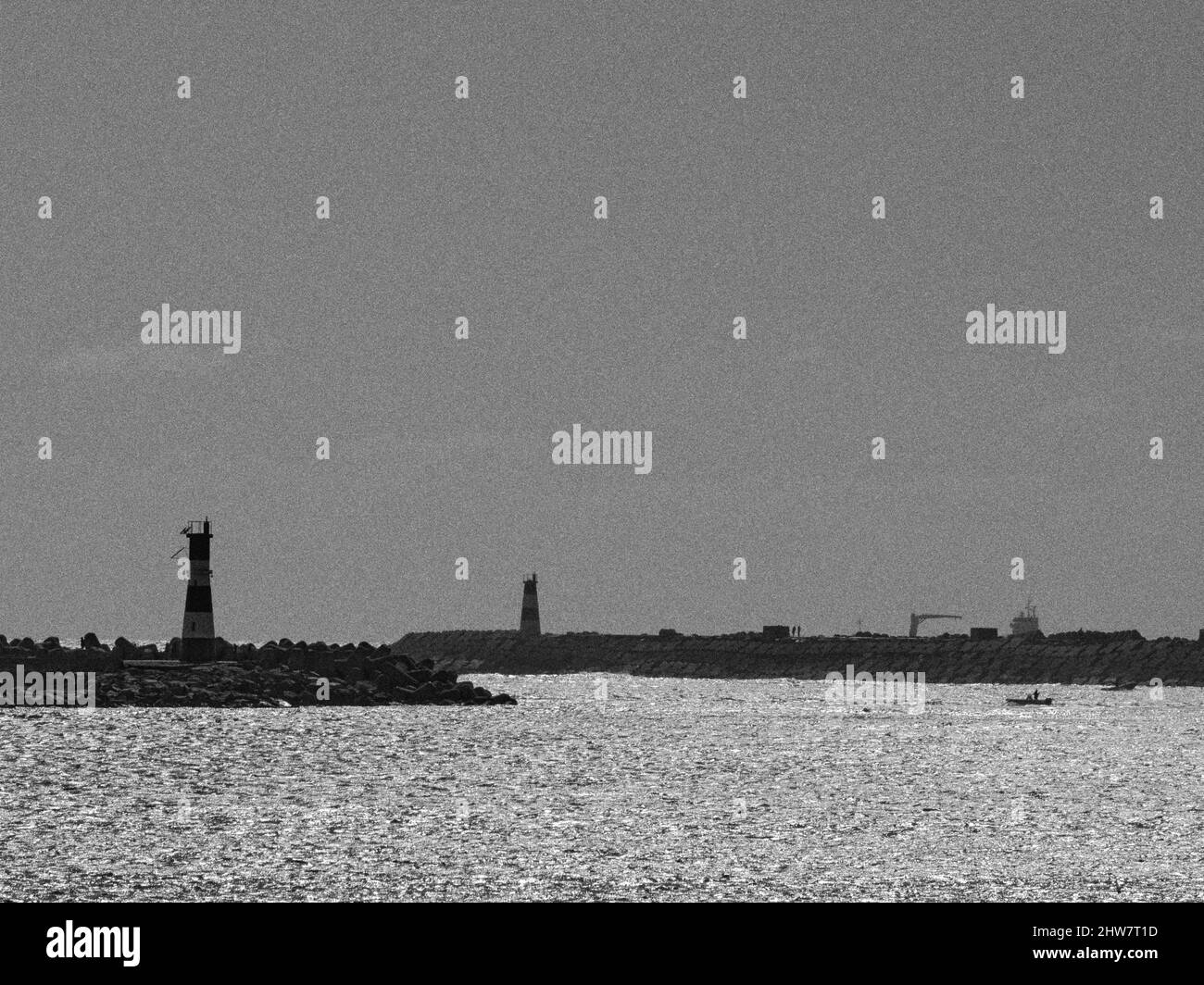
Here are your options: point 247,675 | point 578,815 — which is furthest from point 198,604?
point 578,815

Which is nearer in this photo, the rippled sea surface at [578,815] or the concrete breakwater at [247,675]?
the rippled sea surface at [578,815]

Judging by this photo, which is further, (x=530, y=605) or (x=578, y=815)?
(x=530, y=605)

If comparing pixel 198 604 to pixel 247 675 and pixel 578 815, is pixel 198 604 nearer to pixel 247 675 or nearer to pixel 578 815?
pixel 247 675

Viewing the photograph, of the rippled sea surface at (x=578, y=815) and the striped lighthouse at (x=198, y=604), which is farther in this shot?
the striped lighthouse at (x=198, y=604)
